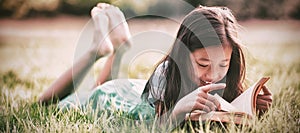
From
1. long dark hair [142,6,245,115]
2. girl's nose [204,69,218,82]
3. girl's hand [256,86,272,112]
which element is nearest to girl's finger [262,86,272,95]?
girl's hand [256,86,272,112]

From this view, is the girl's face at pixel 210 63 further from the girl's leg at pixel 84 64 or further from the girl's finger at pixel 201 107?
the girl's leg at pixel 84 64

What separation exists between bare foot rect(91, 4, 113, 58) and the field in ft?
0.13

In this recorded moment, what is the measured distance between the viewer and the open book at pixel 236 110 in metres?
2.01

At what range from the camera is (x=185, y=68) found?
79.3 inches

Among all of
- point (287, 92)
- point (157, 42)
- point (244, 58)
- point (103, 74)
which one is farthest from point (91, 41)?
point (287, 92)

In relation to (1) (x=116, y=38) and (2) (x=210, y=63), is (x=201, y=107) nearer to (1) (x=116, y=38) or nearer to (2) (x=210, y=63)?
(2) (x=210, y=63)

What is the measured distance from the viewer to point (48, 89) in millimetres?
2123

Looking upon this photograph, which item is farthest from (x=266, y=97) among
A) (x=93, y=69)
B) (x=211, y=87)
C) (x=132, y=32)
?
(x=93, y=69)

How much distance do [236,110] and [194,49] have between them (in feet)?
0.99

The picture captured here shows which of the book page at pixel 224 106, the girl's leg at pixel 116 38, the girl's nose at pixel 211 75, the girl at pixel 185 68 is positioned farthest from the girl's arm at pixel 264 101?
the girl's leg at pixel 116 38

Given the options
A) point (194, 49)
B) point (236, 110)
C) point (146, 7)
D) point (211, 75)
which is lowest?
point (236, 110)

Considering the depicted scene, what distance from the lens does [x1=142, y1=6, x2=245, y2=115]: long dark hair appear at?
6.51 feet

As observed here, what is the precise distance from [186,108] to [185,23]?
13.5 inches

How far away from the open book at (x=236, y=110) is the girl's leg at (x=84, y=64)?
18.2 inches
